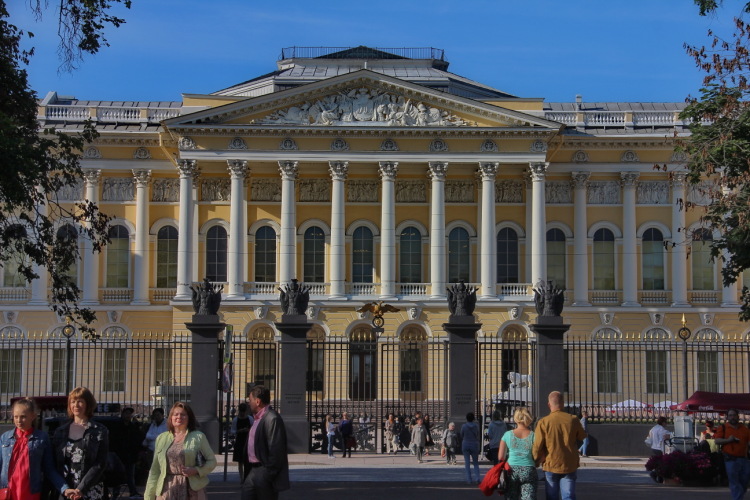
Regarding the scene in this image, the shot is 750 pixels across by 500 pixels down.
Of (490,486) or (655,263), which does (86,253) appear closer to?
(655,263)

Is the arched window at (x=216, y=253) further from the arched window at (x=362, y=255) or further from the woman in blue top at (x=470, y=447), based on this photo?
the woman in blue top at (x=470, y=447)

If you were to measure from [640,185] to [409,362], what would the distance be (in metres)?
13.6

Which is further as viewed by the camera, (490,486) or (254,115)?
(254,115)

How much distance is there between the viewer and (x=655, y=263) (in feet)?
167

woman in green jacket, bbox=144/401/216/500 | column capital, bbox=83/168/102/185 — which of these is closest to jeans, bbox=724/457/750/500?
woman in green jacket, bbox=144/401/216/500

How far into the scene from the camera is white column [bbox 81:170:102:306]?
49.2 meters

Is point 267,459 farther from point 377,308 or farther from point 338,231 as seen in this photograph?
point 338,231

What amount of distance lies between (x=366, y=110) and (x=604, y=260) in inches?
486

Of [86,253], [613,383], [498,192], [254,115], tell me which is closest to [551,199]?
[498,192]

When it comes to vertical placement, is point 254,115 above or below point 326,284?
above

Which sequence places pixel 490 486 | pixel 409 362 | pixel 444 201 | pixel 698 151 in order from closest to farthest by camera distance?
1. pixel 490 486
2. pixel 698 151
3. pixel 409 362
4. pixel 444 201

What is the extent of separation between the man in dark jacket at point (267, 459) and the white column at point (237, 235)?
34602 mm

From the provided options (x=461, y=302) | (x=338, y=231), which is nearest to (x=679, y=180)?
(x=338, y=231)

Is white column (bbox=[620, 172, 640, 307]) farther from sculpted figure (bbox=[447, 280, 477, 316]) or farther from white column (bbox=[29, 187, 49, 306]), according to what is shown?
white column (bbox=[29, 187, 49, 306])
